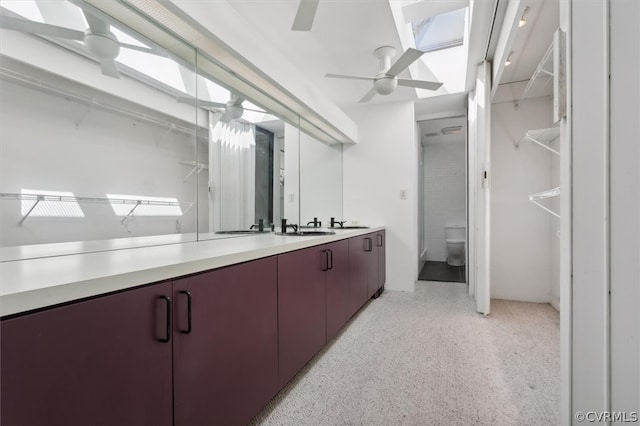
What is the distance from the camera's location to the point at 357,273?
2635mm

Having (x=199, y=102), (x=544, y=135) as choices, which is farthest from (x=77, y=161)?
(x=544, y=135)

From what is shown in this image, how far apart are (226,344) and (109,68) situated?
133 centimetres

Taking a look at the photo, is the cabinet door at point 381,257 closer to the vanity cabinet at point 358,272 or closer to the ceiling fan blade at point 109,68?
the vanity cabinet at point 358,272

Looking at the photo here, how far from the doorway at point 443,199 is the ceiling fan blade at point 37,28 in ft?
16.4

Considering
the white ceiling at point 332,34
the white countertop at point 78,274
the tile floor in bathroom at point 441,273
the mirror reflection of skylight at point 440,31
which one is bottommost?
the tile floor in bathroom at point 441,273

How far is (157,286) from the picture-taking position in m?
0.83

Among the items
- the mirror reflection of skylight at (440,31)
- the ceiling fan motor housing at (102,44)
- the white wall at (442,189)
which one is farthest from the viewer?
the white wall at (442,189)

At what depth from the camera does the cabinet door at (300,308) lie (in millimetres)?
1454

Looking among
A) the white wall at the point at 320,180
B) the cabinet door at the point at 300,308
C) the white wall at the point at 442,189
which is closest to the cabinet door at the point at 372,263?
the white wall at the point at 320,180

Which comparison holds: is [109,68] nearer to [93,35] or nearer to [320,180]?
[93,35]

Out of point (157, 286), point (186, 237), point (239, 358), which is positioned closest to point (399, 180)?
point (186, 237)

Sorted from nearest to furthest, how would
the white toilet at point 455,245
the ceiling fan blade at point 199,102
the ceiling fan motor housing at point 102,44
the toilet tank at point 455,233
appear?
the ceiling fan motor housing at point 102,44 < the ceiling fan blade at point 199,102 < the white toilet at point 455,245 < the toilet tank at point 455,233

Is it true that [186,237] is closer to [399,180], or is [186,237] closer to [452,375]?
[452,375]

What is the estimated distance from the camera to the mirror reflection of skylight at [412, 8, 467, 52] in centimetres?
302
